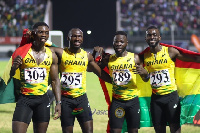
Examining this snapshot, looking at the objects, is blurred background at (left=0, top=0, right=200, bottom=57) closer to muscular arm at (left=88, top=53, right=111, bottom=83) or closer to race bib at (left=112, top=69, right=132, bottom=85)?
muscular arm at (left=88, top=53, right=111, bottom=83)

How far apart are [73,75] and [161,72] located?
5.33 feet

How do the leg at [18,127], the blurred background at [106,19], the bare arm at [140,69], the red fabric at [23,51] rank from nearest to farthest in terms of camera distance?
the leg at [18,127] → the red fabric at [23,51] → the bare arm at [140,69] → the blurred background at [106,19]

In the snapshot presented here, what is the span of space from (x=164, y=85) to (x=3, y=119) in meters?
5.64

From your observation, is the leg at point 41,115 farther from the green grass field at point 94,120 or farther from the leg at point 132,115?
the green grass field at point 94,120

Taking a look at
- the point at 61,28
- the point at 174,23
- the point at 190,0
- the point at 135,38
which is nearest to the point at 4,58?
the point at 61,28

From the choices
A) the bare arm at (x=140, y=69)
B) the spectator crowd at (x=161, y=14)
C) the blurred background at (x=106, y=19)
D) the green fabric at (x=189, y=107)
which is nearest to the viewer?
the bare arm at (x=140, y=69)

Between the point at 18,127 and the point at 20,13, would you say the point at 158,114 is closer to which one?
the point at 18,127

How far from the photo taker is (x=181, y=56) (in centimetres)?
714

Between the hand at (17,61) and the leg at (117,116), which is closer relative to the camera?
the hand at (17,61)

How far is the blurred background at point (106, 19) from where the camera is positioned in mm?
32562

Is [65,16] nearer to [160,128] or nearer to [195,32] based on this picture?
[195,32]

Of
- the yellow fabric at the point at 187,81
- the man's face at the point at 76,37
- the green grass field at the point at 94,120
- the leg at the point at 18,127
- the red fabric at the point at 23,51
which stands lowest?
the green grass field at the point at 94,120

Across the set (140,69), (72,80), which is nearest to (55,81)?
(72,80)

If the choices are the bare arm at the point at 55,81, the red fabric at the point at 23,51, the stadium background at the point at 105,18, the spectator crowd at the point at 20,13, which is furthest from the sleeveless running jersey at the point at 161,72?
the spectator crowd at the point at 20,13
